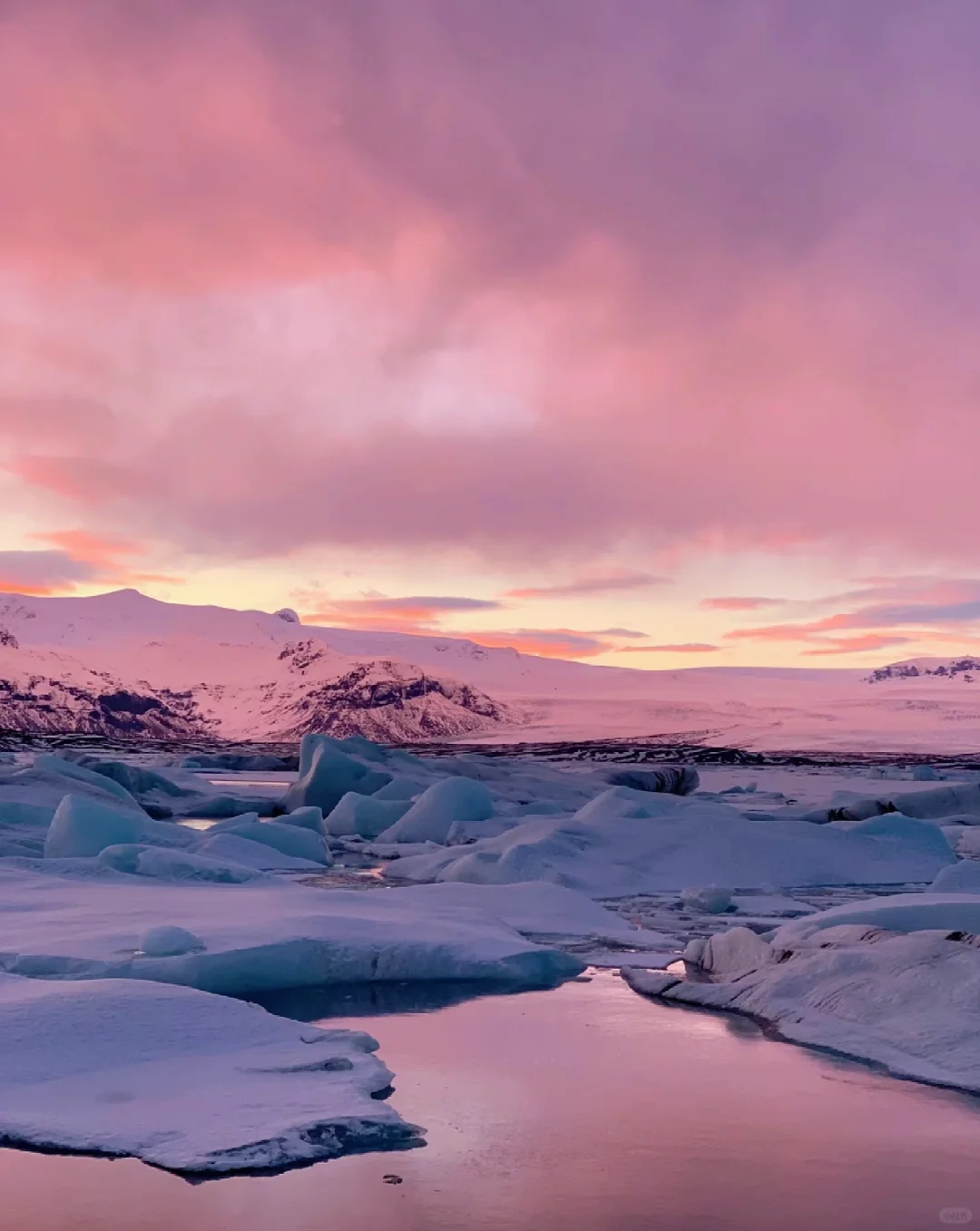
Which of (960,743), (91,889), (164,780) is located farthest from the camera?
(960,743)

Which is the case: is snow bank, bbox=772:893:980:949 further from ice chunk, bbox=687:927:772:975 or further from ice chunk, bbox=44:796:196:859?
ice chunk, bbox=44:796:196:859

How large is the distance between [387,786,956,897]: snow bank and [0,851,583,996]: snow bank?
281 centimetres

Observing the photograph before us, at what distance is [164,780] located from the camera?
2903 cm

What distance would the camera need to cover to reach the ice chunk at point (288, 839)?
1616cm

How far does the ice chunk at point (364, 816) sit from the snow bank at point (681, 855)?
545 cm

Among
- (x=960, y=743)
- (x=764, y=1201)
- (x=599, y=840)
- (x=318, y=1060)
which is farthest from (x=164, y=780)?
(x=960, y=743)

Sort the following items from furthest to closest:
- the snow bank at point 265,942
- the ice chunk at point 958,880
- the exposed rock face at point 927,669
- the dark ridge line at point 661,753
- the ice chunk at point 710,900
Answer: the exposed rock face at point 927,669
the dark ridge line at point 661,753
the ice chunk at point 958,880
the ice chunk at point 710,900
the snow bank at point 265,942

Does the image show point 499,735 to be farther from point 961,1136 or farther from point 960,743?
point 961,1136

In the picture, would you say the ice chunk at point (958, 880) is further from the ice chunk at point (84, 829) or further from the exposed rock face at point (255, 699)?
the exposed rock face at point (255, 699)

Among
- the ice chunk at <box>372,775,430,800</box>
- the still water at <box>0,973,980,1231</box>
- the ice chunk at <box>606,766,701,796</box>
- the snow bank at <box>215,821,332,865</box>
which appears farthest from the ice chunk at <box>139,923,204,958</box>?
the ice chunk at <box>606,766,701,796</box>

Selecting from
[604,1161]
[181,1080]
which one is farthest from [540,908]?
[604,1161]

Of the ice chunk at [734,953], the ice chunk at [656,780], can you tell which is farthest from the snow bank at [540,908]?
the ice chunk at [656,780]

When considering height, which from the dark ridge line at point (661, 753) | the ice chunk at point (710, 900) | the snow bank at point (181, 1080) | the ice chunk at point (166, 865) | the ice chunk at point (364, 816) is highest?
the snow bank at point (181, 1080)

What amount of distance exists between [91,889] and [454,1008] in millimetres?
4500
